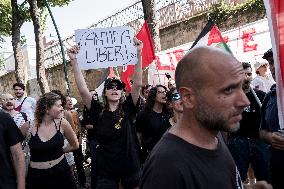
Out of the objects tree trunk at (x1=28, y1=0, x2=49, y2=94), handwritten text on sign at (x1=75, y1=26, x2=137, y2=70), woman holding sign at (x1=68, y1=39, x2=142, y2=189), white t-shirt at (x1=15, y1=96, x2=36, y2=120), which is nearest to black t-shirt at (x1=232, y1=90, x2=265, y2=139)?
woman holding sign at (x1=68, y1=39, x2=142, y2=189)

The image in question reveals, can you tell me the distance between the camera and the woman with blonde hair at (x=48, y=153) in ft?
14.7

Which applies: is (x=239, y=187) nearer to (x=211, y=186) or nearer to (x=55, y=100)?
(x=211, y=186)

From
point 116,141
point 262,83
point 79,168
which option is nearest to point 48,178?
point 116,141

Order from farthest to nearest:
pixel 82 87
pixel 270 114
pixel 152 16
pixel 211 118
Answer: pixel 152 16, pixel 82 87, pixel 270 114, pixel 211 118

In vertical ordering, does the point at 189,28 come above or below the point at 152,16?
below

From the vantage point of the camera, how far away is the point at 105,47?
5766mm

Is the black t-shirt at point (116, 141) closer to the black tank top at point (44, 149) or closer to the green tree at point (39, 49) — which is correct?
the black tank top at point (44, 149)

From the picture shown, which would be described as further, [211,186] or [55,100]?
[55,100]

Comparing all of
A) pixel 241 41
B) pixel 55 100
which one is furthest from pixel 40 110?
pixel 241 41

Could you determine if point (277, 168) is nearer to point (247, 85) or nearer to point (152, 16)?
point (247, 85)

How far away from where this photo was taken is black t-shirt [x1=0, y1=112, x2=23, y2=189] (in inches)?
136

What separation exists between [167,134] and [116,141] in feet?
8.78

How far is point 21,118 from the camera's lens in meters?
6.49

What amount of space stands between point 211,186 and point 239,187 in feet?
0.85
